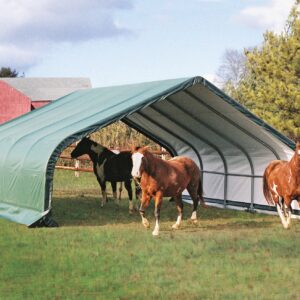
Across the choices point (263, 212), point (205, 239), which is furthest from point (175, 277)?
point (263, 212)

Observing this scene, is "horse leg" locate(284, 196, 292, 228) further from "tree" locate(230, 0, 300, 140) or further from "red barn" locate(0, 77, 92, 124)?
"red barn" locate(0, 77, 92, 124)

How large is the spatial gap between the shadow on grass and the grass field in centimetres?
5

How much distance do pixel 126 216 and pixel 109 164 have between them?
2.43m

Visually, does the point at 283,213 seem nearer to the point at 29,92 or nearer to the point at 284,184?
the point at 284,184

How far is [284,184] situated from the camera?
48.0 feet

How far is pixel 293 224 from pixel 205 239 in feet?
11.9

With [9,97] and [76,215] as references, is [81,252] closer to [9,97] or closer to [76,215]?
[76,215]

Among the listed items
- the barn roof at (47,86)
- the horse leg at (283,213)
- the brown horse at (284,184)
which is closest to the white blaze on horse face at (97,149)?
the brown horse at (284,184)

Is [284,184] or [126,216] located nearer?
[284,184]

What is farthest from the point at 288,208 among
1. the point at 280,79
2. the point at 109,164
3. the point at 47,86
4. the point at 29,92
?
the point at 47,86

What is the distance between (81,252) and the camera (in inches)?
436

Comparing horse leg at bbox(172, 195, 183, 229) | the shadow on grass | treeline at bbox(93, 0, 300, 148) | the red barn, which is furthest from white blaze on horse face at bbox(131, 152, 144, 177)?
the red barn

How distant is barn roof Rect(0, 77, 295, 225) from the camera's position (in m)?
14.8

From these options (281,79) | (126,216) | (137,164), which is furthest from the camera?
(281,79)
